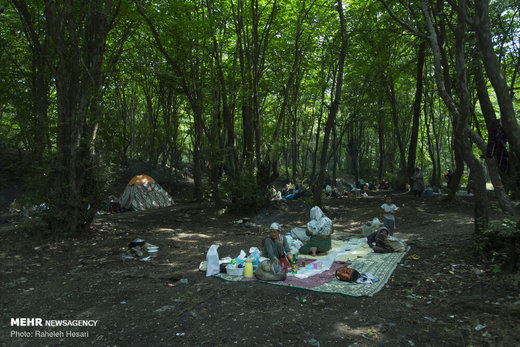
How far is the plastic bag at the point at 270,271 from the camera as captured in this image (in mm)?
6016

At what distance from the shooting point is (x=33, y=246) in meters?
8.74

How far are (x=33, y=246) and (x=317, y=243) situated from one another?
724 cm

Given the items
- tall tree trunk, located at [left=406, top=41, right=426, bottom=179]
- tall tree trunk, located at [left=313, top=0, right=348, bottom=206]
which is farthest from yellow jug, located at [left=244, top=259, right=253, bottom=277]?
tall tree trunk, located at [left=406, top=41, right=426, bottom=179]

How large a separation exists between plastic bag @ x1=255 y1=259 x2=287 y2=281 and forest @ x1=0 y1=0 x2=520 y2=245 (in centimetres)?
375

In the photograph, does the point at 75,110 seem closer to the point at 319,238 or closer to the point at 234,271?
the point at 234,271

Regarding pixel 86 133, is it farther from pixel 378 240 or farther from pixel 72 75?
pixel 378 240

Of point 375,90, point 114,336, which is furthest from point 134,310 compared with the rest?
point 375,90

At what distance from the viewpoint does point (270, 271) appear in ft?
20.0

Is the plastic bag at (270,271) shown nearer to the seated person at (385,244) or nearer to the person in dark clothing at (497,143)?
the seated person at (385,244)

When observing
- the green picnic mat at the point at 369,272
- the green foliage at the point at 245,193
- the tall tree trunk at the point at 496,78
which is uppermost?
the tall tree trunk at the point at 496,78

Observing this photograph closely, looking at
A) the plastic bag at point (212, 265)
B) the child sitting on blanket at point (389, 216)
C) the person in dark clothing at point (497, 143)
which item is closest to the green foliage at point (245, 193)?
the child sitting on blanket at point (389, 216)

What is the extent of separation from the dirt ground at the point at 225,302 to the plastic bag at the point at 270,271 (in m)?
0.21

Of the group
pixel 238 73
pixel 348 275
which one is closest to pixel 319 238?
pixel 348 275

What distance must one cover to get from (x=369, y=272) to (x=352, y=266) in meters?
0.50
